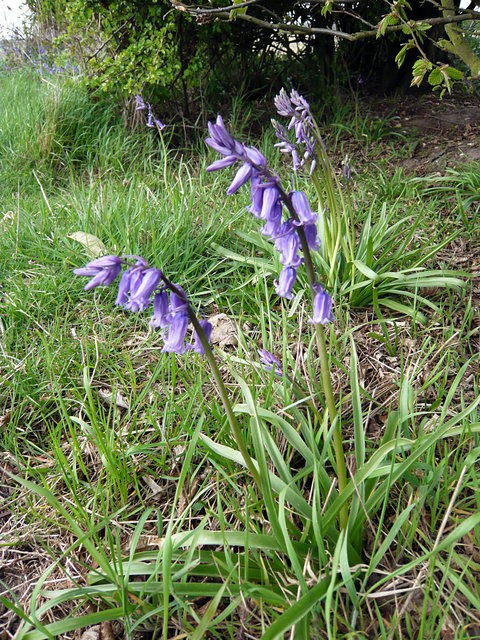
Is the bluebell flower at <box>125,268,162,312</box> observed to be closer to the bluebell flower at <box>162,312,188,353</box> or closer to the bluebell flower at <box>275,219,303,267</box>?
the bluebell flower at <box>162,312,188,353</box>

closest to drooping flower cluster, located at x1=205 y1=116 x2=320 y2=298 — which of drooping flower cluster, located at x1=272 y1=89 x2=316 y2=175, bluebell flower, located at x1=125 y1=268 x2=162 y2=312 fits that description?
bluebell flower, located at x1=125 y1=268 x2=162 y2=312

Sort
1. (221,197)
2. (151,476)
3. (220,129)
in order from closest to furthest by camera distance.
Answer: (220,129) < (151,476) < (221,197)

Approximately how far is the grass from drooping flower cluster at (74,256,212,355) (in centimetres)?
38

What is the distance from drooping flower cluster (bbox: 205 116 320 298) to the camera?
1275 mm

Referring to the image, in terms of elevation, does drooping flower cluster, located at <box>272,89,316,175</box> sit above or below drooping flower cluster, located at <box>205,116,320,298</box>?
below

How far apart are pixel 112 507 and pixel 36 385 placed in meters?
0.88

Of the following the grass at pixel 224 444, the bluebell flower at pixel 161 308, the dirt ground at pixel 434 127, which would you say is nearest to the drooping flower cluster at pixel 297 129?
the grass at pixel 224 444

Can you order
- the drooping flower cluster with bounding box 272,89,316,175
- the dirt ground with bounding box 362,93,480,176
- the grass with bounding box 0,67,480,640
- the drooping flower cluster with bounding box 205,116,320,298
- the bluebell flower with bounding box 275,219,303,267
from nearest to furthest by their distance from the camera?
the drooping flower cluster with bounding box 205,116,320,298 → the bluebell flower with bounding box 275,219,303,267 → the grass with bounding box 0,67,480,640 → the drooping flower cluster with bounding box 272,89,316,175 → the dirt ground with bounding box 362,93,480,176

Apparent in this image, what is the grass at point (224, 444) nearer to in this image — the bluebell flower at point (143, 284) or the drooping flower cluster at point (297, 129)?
the bluebell flower at point (143, 284)

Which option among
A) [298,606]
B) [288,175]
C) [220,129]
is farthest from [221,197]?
[298,606]

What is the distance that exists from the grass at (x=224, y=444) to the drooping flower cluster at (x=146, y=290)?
1.25 ft

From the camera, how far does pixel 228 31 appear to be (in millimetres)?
5230

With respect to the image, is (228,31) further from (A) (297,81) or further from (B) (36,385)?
(B) (36,385)

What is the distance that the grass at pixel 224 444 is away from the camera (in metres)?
1.51
